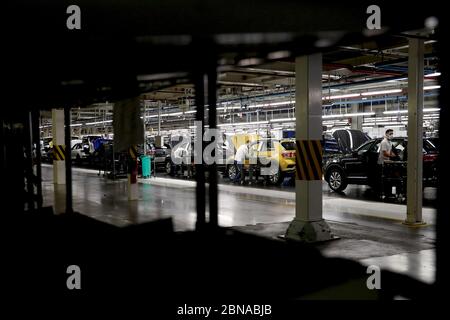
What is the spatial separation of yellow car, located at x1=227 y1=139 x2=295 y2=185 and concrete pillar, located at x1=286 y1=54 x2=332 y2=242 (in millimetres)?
8207

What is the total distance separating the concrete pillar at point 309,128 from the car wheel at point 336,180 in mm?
6362

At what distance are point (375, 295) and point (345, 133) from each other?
11971 mm

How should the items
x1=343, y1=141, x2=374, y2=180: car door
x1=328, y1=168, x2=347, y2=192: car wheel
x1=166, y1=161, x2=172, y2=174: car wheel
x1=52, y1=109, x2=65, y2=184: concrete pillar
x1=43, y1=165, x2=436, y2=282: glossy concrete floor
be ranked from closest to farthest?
x1=43, y1=165, x2=436, y2=282: glossy concrete floor
x1=343, y1=141, x2=374, y2=180: car door
x1=328, y1=168, x2=347, y2=192: car wheel
x1=52, y1=109, x2=65, y2=184: concrete pillar
x1=166, y1=161, x2=172, y2=174: car wheel

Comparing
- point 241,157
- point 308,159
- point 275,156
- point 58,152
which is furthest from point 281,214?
point 58,152

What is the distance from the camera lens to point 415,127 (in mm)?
7562

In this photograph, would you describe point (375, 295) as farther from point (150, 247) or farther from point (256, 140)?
point (256, 140)

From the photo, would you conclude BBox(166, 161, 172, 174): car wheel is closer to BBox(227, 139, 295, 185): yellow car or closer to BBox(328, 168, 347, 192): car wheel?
BBox(227, 139, 295, 185): yellow car

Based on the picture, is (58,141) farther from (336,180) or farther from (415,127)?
(415,127)

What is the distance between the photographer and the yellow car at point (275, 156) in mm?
14805

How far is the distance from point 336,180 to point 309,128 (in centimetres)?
695

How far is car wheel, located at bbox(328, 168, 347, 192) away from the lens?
12.8 metres

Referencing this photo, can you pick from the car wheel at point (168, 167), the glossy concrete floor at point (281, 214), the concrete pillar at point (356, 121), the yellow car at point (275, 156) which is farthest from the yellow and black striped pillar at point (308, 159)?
the concrete pillar at point (356, 121)

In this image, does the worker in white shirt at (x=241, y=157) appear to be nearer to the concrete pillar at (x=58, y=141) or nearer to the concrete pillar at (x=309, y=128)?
the concrete pillar at (x=58, y=141)

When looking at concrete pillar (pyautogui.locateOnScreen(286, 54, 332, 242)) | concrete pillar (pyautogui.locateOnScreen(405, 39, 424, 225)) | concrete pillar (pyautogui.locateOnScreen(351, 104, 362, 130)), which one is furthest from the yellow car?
concrete pillar (pyautogui.locateOnScreen(286, 54, 332, 242))
